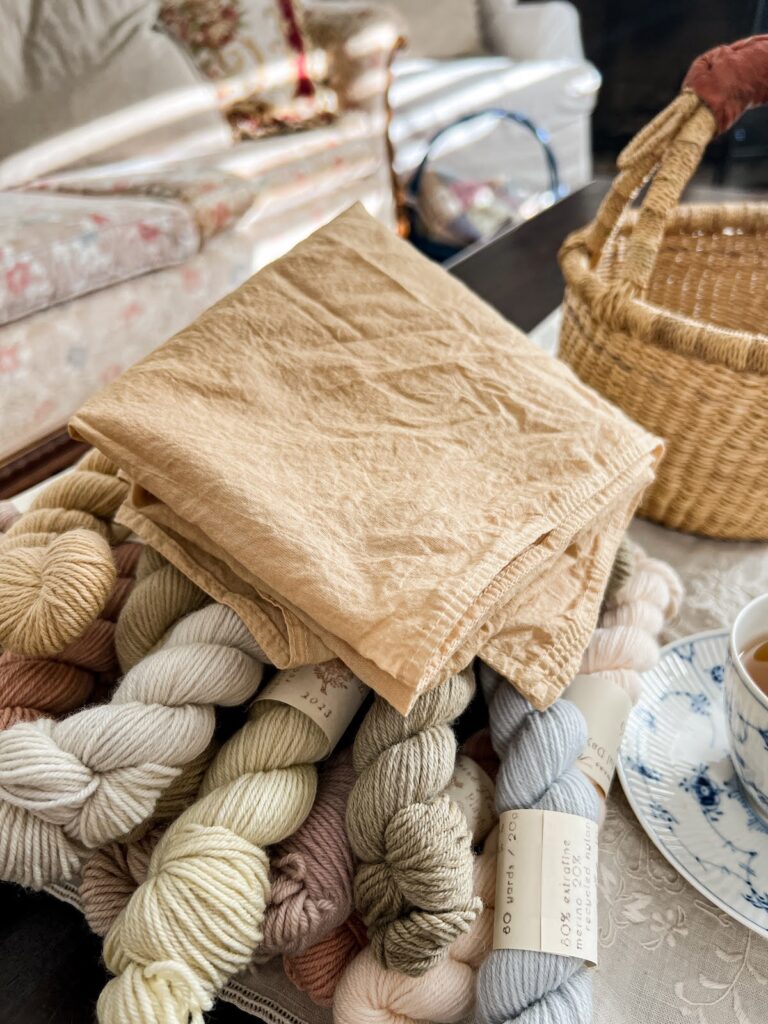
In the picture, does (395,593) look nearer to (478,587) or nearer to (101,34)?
(478,587)

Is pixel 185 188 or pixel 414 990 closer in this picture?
pixel 414 990

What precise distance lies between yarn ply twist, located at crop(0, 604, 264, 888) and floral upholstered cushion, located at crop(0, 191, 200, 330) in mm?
945

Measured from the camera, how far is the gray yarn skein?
0.30 metres

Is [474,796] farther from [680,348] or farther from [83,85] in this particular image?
[83,85]

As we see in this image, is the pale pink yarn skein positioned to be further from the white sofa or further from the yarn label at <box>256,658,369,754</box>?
the white sofa

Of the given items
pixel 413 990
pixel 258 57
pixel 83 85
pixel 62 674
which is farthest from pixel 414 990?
pixel 258 57

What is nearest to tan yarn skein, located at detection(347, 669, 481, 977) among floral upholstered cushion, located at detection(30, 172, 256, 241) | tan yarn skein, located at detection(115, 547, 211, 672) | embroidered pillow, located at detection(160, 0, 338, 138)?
tan yarn skein, located at detection(115, 547, 211, 672)

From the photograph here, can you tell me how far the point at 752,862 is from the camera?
14.9 inches

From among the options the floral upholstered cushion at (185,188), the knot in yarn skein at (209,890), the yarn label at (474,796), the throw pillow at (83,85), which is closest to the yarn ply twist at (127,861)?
the knot in yarn skein at (209,890)

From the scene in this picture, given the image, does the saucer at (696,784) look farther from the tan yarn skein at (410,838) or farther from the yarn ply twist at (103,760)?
the yarn ply twist at (103,760)

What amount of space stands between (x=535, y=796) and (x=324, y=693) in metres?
0.11

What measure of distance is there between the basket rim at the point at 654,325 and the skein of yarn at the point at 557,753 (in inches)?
5.7

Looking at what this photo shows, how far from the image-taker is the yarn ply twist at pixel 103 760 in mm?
303

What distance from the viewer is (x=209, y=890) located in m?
0.29
